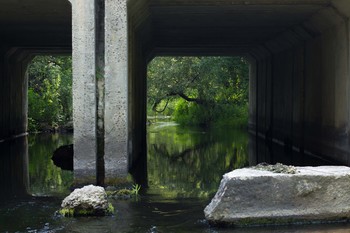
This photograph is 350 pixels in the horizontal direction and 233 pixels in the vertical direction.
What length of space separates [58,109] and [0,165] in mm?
16782

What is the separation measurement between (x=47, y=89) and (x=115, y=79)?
885 inches

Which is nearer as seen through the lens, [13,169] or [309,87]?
[13,169]

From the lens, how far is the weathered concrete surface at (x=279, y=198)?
791cm

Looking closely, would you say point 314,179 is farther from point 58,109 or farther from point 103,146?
point 58,109

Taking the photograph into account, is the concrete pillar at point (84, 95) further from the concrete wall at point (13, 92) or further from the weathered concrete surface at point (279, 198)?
the concrete wall at point (13, 92)

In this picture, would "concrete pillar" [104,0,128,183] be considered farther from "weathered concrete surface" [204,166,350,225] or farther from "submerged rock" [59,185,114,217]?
"weathered concrete surface" [204,166,350,225]

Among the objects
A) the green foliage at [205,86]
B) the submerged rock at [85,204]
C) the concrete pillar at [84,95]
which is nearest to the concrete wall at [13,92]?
the green foliage at [205,86]

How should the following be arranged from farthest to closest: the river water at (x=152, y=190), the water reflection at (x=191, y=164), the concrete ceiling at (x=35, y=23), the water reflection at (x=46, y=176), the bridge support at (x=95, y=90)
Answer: the concrete ceiling at (x=35, y=23) < the water reflection at (x=191, y=164) < the water reflection at (x=46, y=176) < the bridge support at (x=95, y=90) < the river water at (x=152, y=190)

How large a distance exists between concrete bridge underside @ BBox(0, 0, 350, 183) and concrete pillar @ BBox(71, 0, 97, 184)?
0.02 m

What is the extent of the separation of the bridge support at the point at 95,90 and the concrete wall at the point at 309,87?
6.38 meters

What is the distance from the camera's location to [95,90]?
36.0 ft

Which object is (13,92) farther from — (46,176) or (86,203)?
(86,203)

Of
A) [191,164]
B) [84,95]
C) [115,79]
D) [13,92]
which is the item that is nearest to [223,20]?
[191,164]

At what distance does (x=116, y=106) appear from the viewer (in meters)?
11.0
